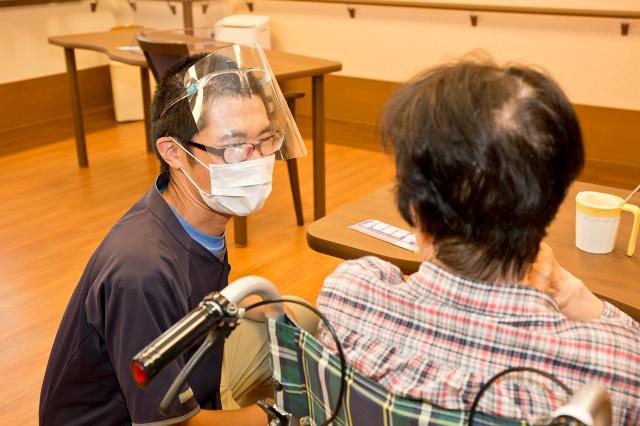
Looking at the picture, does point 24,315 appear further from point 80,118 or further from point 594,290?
point 594,290

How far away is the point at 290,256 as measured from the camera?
3059 millimetres

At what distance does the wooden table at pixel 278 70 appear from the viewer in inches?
126

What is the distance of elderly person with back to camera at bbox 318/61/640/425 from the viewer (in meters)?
0.74

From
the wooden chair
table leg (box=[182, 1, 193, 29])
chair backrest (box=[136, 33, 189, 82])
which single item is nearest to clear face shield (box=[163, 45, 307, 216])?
the wooden chair

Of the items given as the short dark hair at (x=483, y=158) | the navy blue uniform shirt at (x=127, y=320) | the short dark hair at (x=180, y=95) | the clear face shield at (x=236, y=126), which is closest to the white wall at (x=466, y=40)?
the clear face shield at (x=236, y=126)

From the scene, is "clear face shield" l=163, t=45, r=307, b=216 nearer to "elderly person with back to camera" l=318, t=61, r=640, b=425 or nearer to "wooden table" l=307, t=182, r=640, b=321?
"wooden table" l=307, t=182, r=640, b=321

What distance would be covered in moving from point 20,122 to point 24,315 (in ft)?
9.15

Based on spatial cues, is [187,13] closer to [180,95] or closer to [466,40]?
[466,40]

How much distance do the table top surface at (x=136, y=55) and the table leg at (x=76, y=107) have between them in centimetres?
11

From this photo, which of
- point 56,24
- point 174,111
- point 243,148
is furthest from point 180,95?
point 56,24

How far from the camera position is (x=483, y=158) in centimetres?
74

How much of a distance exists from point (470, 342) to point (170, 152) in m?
0.88

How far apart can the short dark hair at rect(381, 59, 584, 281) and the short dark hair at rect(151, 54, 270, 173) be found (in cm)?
67

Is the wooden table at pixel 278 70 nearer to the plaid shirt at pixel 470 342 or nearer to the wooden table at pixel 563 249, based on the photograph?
the wooden table at pixel 563 249
